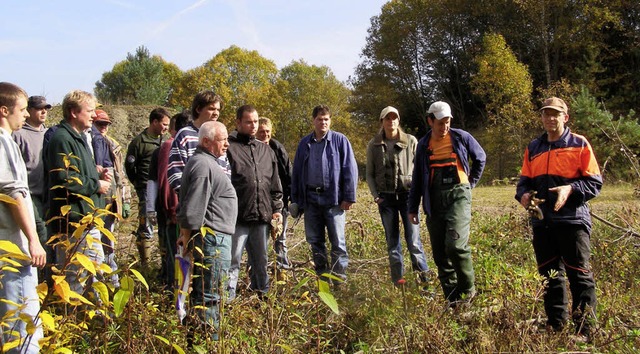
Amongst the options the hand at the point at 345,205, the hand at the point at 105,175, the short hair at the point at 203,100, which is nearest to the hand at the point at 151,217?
the hand at the point at 105,175

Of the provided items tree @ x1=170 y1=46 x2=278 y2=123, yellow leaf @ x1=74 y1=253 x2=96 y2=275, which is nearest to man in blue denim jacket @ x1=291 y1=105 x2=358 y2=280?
yellow leaf @ x1=74 y1=253 x2=96 y2=275

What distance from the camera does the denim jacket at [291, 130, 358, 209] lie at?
6.08 metres

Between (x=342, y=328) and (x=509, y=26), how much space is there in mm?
36411

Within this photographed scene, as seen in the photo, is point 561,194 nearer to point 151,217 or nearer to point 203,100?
point 203,100

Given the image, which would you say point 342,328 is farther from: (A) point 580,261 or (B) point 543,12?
(B) point 543,12

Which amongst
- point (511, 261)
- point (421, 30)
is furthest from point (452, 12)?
point (511, 261)

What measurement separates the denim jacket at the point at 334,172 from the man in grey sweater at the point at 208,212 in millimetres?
1927

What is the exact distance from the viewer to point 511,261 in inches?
267

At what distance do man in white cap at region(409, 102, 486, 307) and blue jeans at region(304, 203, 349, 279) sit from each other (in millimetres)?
1121

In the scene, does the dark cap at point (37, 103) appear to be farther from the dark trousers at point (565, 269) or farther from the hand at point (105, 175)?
the dark trousers at point (565, 269)

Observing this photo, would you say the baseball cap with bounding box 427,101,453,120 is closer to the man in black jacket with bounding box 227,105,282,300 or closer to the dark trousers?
the dark trousers

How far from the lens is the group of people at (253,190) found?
3.77 metres

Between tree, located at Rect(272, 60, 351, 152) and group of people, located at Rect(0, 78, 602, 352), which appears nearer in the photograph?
group of people, located at Rect(0, 78, 602, 352)

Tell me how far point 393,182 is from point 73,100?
3.19 metres
